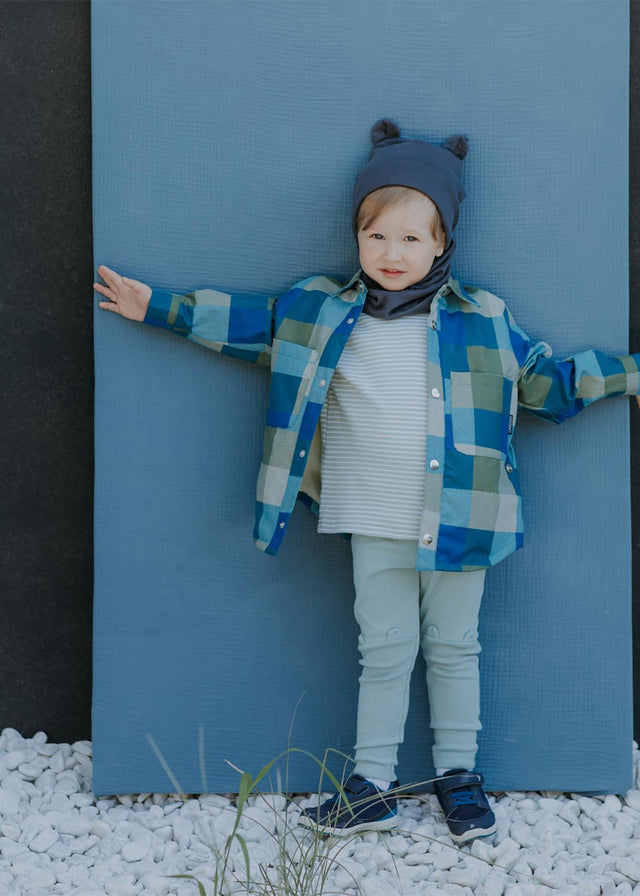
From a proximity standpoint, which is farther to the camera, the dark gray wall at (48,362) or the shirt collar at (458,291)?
the dark gray wall at (48,362)

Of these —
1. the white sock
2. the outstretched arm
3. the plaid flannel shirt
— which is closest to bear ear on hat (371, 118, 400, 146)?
the plaid flannel shirt

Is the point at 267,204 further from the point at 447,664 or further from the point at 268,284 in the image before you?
the point at 447,664

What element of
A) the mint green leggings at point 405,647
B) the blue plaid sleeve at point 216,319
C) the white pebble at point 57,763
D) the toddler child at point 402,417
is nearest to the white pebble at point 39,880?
the white pebble at point 57,763

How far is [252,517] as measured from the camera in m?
2.29

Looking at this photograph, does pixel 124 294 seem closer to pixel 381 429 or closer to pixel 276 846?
pixel 381 429

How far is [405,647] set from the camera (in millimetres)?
2158

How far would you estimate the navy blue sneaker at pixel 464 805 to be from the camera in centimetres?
210

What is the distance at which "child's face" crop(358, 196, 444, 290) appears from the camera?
2031 mm

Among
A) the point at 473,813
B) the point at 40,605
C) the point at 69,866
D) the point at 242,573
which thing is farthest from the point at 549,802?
the point at 40,605

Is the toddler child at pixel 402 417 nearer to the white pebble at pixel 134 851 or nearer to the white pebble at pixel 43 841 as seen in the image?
the white pebble at pixel 134 851

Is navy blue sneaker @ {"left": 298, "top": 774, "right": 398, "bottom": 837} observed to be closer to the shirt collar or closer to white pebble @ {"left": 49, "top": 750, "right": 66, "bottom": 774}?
white pebble @ {"left": 49, "top": 750, "right": 66, "bottom": 774}

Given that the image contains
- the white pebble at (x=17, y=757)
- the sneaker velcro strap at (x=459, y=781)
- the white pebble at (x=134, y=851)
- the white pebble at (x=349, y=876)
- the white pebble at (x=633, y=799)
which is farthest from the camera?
the white pebble at (x=17, y=757)

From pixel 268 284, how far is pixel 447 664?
0.95m

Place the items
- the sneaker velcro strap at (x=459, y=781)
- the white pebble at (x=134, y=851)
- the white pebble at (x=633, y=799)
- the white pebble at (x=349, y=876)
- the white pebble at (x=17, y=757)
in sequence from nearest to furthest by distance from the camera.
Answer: the white pebble at (x=349, y=876) → the white pebble at (x=134, y=851) → the sneaker velcro strap at (x=459, y=781) → the white pebble at (x=633, y=799) → the white pebble at (x=17, y=757)
